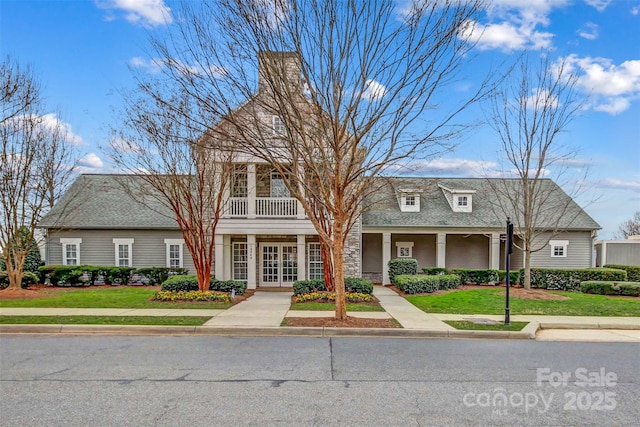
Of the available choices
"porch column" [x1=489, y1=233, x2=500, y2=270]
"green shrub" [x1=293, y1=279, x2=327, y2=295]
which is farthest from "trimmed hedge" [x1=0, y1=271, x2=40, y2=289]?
"porch column" [x1=489, y1=233, x2=500, y2=270]

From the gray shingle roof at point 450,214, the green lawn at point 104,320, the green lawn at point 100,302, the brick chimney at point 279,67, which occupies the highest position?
the brick chimney at point 279,67

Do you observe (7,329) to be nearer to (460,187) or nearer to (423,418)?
(423,418)

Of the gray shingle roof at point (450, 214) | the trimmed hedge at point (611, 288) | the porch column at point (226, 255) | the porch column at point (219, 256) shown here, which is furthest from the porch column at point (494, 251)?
the porch column at point (219, 256)

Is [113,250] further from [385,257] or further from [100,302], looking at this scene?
[385,257]

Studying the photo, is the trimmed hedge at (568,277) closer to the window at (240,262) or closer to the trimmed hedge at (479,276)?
the trimmed hedge at (479,276)

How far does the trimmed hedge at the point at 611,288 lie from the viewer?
1622 centimetres

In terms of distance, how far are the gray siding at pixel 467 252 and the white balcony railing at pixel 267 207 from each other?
31.0ft

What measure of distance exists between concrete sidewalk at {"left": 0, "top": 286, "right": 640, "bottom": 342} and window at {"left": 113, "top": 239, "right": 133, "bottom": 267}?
8.59 meters

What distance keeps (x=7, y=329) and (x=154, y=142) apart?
24.8 ft

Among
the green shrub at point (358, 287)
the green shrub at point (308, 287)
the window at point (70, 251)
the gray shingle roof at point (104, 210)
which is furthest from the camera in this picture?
the window at point (70, 251)

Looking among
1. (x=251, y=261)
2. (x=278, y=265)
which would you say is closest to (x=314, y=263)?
(x=278, y=265)

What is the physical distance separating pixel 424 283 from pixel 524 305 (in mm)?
3920

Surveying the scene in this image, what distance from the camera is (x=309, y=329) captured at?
9617 millimetres

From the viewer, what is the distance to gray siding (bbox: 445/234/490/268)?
890 inches
